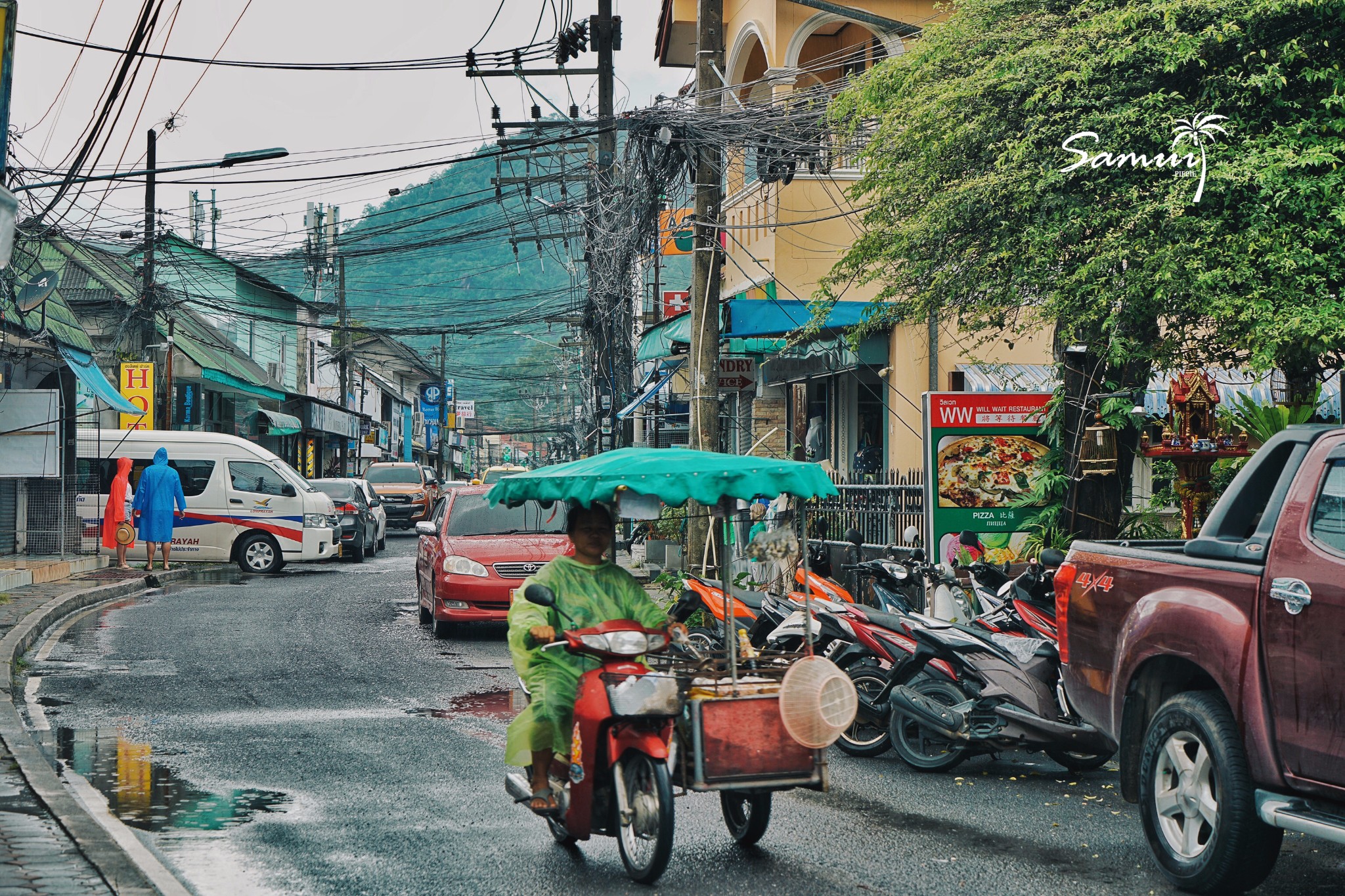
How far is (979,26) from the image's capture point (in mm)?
12281

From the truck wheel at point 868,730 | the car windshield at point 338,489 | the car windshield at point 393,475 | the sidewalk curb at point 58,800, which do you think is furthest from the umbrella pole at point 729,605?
the car windshield at point 393,475

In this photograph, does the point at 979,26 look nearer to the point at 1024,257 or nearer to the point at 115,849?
the point at 1024,257

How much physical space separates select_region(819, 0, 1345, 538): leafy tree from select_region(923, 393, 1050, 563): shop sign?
0.72 metres

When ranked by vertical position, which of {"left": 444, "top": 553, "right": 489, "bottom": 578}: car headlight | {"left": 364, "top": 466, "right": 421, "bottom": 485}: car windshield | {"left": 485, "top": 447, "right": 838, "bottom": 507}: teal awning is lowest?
{"left": 444, "top": 553, "right": 489, "bottom": 578}: car headlight

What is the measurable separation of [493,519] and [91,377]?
10.7 meters

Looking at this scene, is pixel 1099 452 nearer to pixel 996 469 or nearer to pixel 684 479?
pixel 996 469

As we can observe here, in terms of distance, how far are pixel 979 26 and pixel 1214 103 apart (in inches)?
106

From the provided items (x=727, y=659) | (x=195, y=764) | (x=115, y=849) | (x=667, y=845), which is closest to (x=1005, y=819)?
(x=727, y=659)

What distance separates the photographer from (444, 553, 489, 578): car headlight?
14992mm

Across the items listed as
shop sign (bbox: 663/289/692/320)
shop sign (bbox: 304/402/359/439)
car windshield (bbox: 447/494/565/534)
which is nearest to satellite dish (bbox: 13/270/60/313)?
car windshield (bbox: 447/494/565/534)

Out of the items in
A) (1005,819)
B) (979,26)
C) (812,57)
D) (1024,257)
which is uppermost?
(812,57)

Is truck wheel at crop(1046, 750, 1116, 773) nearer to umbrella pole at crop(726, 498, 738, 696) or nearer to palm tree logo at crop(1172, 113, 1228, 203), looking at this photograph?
umbrella pole at crop(726, 498, 738, 696)

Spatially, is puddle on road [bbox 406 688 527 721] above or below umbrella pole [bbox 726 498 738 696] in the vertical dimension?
below

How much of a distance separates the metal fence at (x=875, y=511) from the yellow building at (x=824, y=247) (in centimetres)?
223
